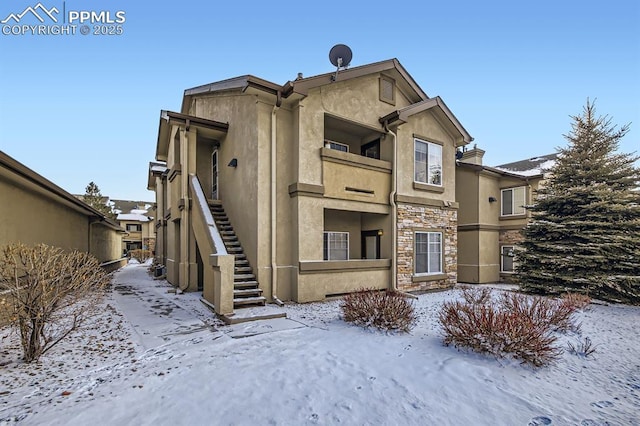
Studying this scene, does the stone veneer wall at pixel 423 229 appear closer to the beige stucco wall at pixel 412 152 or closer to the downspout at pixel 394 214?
the downspout at pixel 394 214

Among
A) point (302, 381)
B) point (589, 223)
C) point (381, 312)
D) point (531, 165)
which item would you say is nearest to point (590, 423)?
point (302, 381)

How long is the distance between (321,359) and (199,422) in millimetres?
2113

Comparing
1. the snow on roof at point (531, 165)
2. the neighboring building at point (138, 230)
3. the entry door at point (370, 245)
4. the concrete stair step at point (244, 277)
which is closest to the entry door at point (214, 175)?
the concrete stair step at point (244, 277)

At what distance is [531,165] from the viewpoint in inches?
752

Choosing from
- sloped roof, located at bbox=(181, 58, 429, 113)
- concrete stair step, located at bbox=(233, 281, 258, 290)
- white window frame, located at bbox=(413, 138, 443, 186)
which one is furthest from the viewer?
white window frame, located at bbox=(413, 138, 443, 186)

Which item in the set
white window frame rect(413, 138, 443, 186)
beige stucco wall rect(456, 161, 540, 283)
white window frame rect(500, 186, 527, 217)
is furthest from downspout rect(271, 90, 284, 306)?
white window frame rect(500, 186, 527, 217)

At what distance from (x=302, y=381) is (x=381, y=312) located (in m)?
2.72

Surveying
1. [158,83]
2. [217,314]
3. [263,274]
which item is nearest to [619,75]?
[263,274]

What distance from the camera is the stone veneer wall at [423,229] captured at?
11.4m

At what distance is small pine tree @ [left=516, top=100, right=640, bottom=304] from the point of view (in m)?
10.2

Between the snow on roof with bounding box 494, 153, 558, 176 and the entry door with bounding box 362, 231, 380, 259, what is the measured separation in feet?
35.3

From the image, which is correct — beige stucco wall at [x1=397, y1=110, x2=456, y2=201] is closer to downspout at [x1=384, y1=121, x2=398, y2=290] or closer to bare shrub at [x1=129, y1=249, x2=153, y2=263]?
downspout at [x1=384, y1=121, x2=398, y2=290]

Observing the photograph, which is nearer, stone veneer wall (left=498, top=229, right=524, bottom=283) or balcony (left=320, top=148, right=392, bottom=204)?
balcony (left=320, top=148, right=392, bottom=204)

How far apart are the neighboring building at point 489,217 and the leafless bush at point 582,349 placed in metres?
10.8
